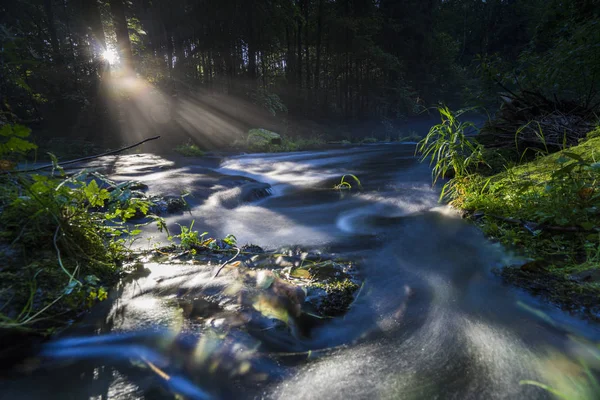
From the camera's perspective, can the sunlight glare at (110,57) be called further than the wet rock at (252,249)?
Yes

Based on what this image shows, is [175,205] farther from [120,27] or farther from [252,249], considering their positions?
[120,27]

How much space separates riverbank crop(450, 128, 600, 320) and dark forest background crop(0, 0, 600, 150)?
3051 mm

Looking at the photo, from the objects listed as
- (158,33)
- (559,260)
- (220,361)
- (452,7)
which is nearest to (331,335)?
(220,361)

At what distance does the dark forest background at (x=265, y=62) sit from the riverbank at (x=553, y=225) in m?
3.05

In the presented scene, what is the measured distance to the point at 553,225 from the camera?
2299 millimetres

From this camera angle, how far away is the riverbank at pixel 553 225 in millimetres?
1726

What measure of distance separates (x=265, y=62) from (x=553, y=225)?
97.7ft

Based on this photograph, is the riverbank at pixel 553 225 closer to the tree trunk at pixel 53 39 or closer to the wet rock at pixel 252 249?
the wet rock at pixel 252 249

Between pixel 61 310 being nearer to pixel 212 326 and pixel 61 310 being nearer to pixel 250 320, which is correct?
pixel 212 326

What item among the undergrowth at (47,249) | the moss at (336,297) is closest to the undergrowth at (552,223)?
the moss at (336,297)

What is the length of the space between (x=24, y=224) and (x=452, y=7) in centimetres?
5589

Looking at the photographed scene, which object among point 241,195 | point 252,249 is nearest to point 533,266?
point 252,249

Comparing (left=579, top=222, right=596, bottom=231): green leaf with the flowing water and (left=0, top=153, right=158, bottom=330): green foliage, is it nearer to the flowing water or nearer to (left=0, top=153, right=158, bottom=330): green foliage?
the flowing water

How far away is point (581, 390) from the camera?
1115mm
